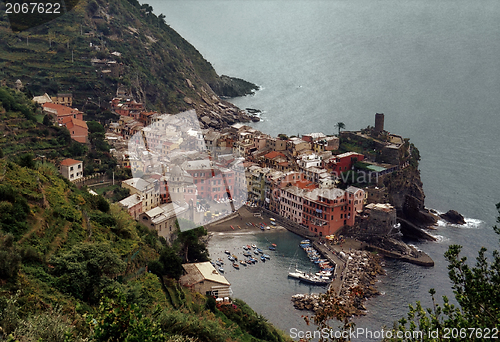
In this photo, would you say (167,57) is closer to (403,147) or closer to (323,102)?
(323,102)

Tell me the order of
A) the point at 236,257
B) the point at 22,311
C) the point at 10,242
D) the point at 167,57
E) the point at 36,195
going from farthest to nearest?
the point at 167,57
the point at 236,257
the point at 36,195
the point at 10,242
the point at 22,311

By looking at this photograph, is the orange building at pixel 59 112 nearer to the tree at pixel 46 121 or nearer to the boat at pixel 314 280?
the tree at pixel 46 121

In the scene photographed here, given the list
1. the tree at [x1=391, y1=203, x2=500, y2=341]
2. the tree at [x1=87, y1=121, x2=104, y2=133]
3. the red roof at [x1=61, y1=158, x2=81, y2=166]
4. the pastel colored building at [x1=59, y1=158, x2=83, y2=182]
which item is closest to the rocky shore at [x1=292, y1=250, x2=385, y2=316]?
the tree at [x1=391, y1=203, x2=500, y2=341]

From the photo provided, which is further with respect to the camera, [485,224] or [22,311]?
[485,224]

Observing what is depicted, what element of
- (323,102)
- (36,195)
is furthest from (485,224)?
(323,102)

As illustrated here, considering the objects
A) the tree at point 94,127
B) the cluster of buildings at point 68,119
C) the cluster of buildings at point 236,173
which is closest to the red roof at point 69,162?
the cluster of buildings at point 236,173

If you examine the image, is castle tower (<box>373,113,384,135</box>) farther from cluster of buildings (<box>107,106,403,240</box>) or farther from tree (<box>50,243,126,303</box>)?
tree (<box>50,243,126,303</box>)
